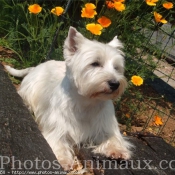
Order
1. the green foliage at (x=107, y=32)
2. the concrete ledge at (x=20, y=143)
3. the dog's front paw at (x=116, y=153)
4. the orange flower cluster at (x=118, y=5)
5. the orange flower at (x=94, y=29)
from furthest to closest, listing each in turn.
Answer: the green foliage at (x=107, y=32) → the orange flower cluster at (x=118, y=5) → the orange flower at (x=94, y=29) → the dog's front paw at (x=116, y=153) → the concrete ledge at (x=20, y=143)

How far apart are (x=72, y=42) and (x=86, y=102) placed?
1.77 ft

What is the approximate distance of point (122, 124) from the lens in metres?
3.98

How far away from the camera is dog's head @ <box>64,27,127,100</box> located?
104 inches

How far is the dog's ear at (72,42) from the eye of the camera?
2881mm

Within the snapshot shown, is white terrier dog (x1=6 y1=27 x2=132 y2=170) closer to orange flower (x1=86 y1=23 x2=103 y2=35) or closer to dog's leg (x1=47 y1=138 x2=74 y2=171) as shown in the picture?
dog's leg (x1=47 y1=138 x2=74 y2=171)

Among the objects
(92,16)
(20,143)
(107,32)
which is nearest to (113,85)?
(20,143)

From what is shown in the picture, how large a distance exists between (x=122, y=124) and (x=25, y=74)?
1.38 metres

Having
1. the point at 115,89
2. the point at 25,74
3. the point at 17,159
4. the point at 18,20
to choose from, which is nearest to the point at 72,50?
the point at 115,89

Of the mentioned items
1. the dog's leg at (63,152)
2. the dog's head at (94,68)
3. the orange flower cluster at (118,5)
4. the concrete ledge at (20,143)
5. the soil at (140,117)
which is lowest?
the soil at (140,117)

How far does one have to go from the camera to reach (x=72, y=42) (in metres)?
2.94

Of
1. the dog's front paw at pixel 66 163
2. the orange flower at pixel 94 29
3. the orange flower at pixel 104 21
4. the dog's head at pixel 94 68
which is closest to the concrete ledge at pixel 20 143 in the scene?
the dog's front paw at pixel 66 163

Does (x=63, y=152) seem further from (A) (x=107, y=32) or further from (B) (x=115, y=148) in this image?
(A) (x=107, y=32)

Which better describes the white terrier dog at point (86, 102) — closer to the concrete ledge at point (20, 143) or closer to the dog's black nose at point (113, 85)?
the dog's black nose at point (113, 85)

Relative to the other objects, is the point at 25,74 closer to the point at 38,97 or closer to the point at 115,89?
the point at 38,97
